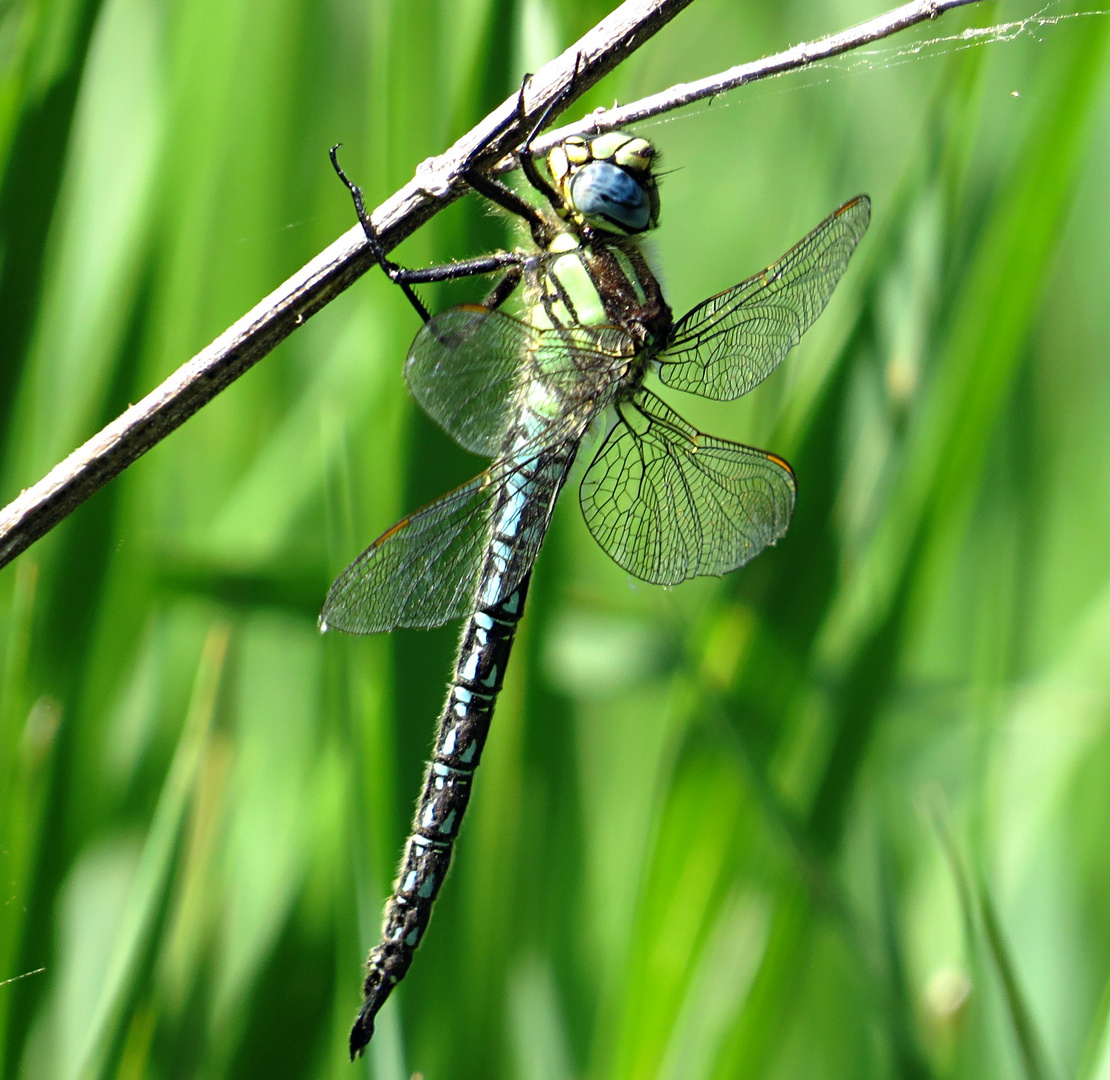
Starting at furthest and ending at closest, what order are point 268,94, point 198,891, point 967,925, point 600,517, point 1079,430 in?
point 1079,430
point 268,94
point 600,517
point 198,891
point 967,925

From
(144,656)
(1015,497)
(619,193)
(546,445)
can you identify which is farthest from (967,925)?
(144,656)

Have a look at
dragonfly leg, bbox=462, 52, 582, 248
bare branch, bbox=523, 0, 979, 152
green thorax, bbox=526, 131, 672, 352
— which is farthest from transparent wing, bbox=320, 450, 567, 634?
bare branch, bbox=523, 0, 979, 152

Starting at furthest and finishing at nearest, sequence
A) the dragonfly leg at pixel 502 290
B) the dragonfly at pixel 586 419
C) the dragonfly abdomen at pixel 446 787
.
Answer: the dragonfly leg at pixel 502 290 < the dragonfly at pixel 586 419 < the dragonfly abdomen at pixel 446 787

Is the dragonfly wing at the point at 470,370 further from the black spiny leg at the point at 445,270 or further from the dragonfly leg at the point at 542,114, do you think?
the dragonfly leg at the point at 542,114

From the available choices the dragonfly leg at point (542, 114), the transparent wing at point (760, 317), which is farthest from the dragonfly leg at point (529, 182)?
the transparent wing at point (760, 317)

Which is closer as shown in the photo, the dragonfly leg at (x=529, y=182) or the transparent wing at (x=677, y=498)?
the dragonfly leg at (x=529, y=182)

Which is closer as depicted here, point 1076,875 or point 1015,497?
point 1076,875

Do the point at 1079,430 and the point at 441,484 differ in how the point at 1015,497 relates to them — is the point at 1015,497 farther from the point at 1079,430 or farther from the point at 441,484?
the point at 441,484
